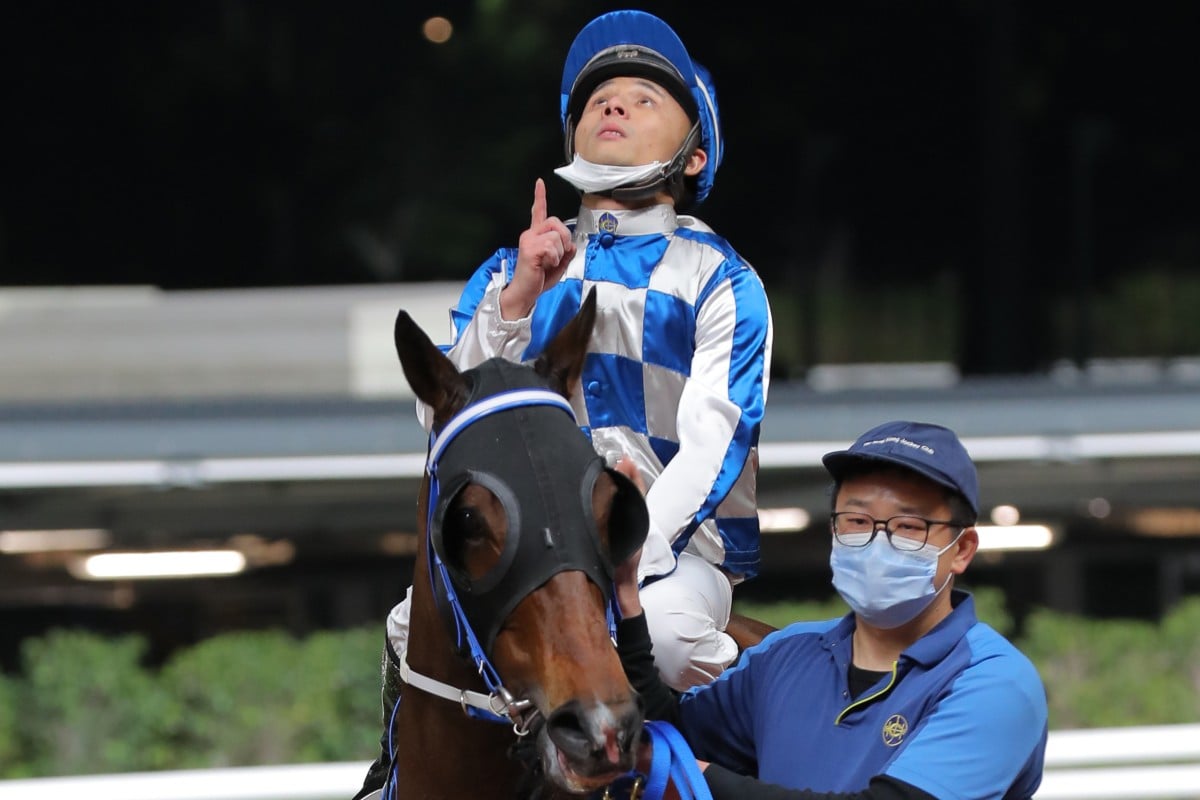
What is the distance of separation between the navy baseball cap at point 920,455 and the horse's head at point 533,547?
406 mm

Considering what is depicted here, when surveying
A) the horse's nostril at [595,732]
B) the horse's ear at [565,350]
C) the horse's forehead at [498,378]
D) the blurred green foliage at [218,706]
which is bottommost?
the blurred green foliage at [218,706]

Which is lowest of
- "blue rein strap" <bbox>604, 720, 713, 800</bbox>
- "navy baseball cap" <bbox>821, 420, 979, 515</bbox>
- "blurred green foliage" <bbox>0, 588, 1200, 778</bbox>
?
"blurred green foliage" <bbox>0, 588, 1200, 778</bbox>

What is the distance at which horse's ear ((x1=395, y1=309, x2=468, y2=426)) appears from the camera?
1956 millimetres

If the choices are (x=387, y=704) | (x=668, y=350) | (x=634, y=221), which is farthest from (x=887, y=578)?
(x=387, y=704)

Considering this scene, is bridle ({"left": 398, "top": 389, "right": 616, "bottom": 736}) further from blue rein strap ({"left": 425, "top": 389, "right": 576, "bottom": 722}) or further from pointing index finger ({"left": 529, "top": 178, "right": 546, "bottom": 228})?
pointing index finger ({"left": 529, "top": 178, "right": 546, "bottom": 228})

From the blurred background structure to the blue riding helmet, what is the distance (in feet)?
13.8

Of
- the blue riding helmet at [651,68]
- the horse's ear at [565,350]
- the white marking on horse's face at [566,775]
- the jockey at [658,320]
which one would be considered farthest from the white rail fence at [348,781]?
the white marking on horse's face at [566,775]

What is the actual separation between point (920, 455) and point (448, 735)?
75 centimetres

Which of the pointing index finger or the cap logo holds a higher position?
the pointing index finger

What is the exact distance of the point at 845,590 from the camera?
2160 mm

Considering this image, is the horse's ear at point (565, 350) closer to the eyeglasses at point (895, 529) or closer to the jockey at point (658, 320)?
the jockey at point (658, 320)

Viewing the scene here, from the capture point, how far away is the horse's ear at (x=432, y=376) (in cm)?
196

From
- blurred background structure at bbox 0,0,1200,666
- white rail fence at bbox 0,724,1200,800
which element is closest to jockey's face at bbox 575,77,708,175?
white rail fence at bbox 0,724,1200,800

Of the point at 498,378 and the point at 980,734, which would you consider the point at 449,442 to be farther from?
the point at 980,734
